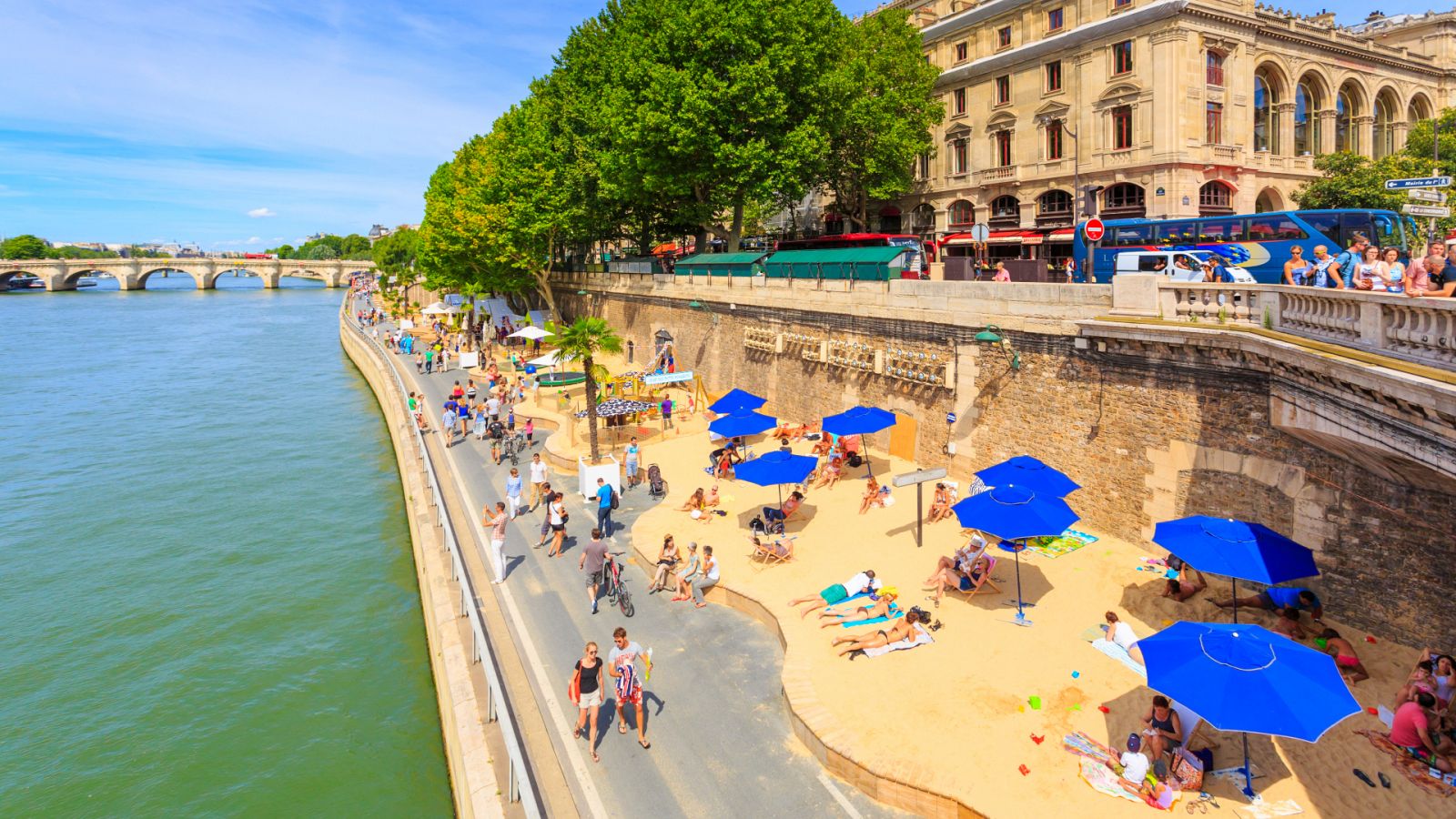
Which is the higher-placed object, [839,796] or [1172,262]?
[1172,262]

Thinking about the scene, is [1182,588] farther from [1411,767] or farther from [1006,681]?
[1411,767]

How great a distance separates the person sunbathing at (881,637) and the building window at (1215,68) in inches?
1263

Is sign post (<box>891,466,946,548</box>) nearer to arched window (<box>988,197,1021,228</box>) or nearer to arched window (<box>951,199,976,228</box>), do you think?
arched window (<box>988,197,1021,228</box>)

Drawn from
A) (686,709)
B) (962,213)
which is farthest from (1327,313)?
(962,213)

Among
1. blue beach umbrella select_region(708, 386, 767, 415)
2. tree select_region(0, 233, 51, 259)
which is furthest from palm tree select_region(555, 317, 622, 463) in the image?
tree select_region(0, 233, 51, 259)

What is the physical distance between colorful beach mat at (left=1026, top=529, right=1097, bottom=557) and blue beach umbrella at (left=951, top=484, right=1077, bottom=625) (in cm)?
218

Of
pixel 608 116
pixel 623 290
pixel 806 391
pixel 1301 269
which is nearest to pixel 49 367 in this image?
pixel 623 290

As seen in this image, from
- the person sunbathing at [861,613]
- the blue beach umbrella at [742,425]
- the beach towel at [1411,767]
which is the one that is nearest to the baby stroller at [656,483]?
the blue beach umbrella at [742,425]

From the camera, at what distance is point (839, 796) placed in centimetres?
925

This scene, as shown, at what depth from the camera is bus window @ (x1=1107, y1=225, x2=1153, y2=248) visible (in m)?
23.4

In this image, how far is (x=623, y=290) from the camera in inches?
1629

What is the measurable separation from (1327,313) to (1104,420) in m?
5.80

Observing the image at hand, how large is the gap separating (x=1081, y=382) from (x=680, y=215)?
2549 centimetres

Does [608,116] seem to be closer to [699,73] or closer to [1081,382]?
[699,73]
